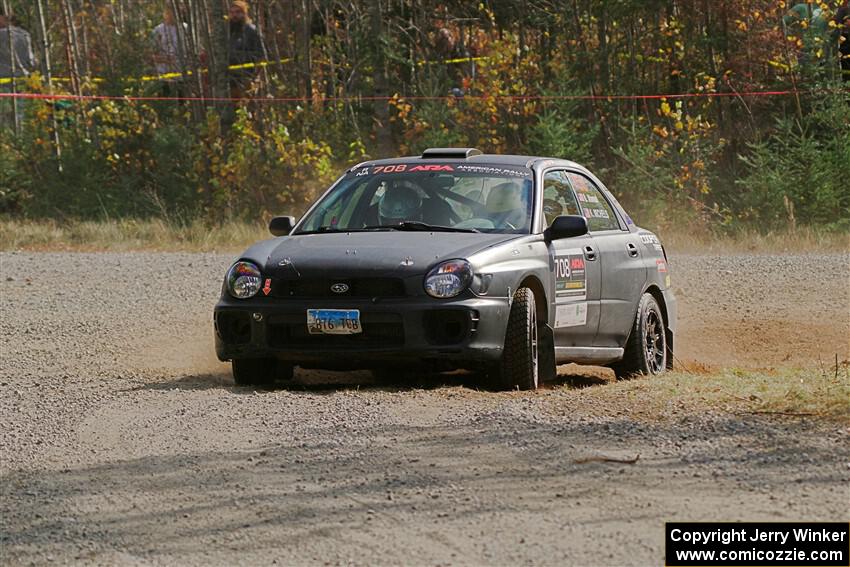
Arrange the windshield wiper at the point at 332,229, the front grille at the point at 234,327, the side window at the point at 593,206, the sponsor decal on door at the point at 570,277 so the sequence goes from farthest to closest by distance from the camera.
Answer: the side window at the point at 593,206
the windshield wiper at the point at 332,229
the sponsor decal on door at the point at 570,277
the front grille at the point at 234,327

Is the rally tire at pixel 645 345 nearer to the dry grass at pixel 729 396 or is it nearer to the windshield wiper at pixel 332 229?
the dry grass at pixel 729 396

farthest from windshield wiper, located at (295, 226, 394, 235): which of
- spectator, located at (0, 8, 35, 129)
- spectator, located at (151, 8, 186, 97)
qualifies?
spectator, located at (0, 8, 35, 129)

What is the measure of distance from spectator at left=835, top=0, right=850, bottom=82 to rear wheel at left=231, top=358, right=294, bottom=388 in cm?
1499

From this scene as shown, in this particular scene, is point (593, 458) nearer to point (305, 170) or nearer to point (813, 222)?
point (813, 222)

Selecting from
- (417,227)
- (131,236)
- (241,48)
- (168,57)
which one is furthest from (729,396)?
(168,57)

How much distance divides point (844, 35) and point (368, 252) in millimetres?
15844

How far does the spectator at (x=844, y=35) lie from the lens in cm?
2223

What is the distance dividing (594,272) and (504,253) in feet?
4.41

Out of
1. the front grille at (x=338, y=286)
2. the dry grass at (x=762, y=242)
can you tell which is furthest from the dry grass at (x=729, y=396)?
the dry grass at (x=762, y=242)

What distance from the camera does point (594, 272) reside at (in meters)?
10.3

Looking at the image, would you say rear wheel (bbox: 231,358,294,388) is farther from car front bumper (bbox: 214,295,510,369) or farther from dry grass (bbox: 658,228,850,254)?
dry grass (bbox: 658,228,850,254)

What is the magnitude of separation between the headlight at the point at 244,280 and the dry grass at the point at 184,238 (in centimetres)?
1257

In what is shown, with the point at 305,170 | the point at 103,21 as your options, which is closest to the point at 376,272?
the point at 305,170

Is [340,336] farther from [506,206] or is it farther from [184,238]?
[184,238]
